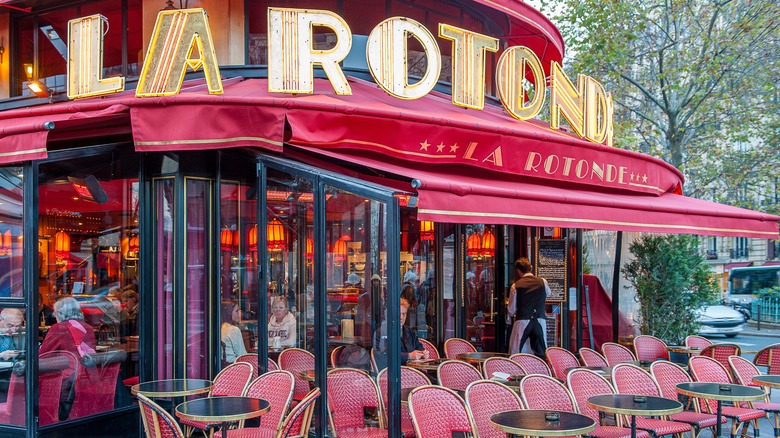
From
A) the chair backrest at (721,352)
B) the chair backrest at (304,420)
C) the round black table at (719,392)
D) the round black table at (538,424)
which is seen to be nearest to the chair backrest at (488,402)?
the round black table at (538,424)

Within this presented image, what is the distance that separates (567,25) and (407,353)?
1382 cm

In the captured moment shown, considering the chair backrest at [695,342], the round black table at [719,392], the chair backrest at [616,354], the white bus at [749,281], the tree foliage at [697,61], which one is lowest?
the white bus at [749,281]

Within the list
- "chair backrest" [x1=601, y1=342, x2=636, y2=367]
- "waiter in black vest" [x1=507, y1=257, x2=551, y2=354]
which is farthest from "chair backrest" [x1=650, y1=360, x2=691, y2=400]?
"waiter in black vest" [x1=507, y1=257, x2=551, y2=354]

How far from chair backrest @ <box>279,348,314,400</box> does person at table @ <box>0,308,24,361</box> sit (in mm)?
2409

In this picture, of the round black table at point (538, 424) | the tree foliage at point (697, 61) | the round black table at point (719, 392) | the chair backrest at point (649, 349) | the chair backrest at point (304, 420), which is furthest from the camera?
the tree foliage at point (697, 61)

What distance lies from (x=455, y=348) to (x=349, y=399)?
3492 millimetres

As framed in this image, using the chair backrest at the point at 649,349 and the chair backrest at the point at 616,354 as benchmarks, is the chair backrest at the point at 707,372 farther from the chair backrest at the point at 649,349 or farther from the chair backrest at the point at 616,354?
the chair backrest at the point at 649,349

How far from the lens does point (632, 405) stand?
5.77m

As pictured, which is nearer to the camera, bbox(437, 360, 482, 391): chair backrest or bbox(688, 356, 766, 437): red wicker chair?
bbox(437, 360, 482, 391): chair backrest

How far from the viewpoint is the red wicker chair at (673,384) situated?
707 cm

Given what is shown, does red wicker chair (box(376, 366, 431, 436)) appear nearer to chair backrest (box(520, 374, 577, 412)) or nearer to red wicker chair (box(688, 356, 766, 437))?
chair backrest (box(520, 374, 577, 412))

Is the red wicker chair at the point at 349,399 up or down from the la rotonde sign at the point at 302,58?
down

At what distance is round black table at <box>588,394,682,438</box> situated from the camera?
5.55 meters

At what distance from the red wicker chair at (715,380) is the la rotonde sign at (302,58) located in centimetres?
325
